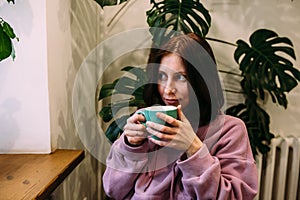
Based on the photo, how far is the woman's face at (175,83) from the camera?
0.78m

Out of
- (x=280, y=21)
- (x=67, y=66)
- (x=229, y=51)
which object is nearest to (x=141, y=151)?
(x=67, y=66)

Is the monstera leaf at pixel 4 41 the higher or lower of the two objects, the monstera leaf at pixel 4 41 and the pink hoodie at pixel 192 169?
the higher

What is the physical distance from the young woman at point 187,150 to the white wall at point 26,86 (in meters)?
0.27

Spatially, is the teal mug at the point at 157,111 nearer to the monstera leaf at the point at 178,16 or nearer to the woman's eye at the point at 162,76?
the woman's eye at the point at 162,76

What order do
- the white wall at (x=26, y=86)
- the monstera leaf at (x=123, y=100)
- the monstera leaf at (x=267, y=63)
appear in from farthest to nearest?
the monstera leaf at (x=267, y=63) → the monstera leaf at (x=123, y=100) → the white wall at (x=26, y=86)

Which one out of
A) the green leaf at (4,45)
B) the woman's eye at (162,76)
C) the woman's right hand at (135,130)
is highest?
the green leaf at (4,45)

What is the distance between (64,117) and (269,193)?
1128 millimetres

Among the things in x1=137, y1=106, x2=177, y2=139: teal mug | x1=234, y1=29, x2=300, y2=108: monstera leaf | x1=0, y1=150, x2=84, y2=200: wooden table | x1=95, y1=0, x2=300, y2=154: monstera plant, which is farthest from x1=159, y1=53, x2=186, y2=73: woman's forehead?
x1=234, y1=29, x2=300, y2=108: monstera leaf

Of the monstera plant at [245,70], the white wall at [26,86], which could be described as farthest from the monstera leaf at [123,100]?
the white wall at [26,86]

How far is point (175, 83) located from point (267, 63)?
744mm

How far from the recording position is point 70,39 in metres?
1.17

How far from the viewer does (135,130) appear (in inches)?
27.9

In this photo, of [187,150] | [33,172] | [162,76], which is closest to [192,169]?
[187,150]

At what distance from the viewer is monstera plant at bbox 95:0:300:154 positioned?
122 cm
